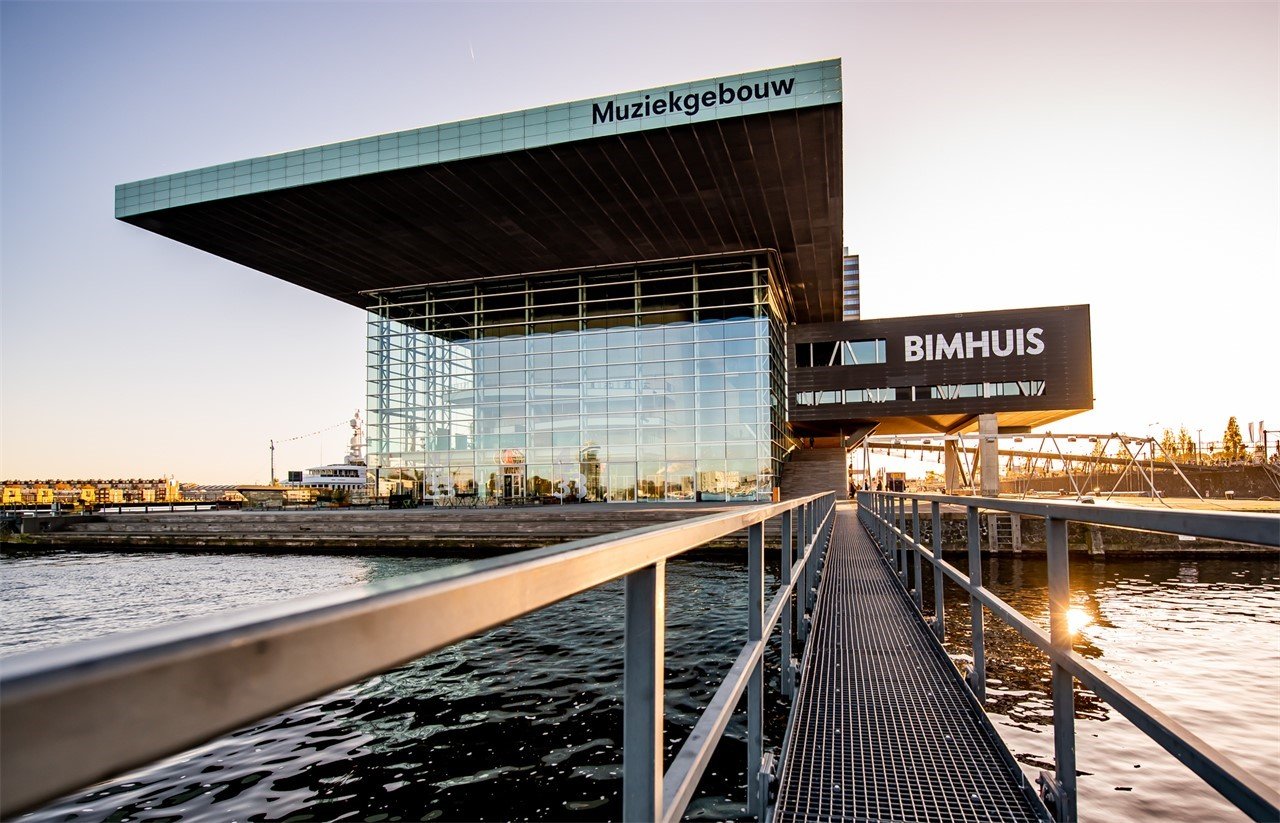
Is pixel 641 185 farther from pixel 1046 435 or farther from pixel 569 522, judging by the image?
pixel 1046 435

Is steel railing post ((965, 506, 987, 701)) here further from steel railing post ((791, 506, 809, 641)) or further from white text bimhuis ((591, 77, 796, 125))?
white text bimhuis ((591, 77, 796, 125))

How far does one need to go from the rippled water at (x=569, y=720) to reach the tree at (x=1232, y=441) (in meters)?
75.8

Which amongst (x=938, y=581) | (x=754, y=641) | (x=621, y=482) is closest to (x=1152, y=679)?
(x=938, y=581)

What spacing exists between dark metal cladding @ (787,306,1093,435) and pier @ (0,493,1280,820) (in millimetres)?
27673

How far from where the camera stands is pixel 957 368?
3114 centimetres

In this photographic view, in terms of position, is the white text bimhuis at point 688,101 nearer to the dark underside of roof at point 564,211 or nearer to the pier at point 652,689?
the dark underside of roof at point 564,211

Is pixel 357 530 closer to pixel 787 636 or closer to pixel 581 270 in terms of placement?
pixel 581 270

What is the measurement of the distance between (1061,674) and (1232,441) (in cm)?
9742

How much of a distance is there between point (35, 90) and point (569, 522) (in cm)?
1668

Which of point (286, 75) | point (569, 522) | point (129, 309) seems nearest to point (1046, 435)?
point (569, 522)

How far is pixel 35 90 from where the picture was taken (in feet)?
49.6

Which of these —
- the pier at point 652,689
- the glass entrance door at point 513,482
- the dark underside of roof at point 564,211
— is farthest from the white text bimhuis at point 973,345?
the pier at point 652,689

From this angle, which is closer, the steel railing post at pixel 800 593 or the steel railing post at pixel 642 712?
the steel railing post at pixel 642 712

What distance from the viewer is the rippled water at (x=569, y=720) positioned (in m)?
5.20
